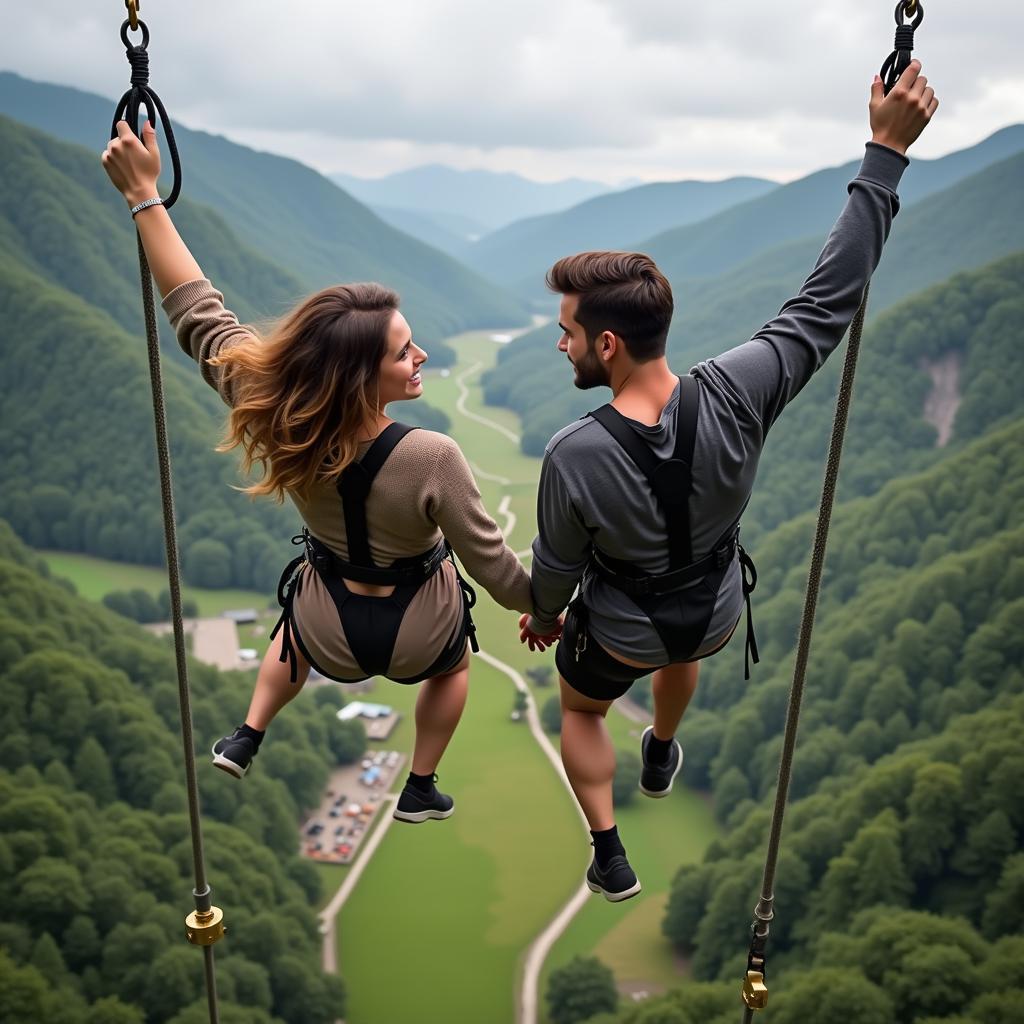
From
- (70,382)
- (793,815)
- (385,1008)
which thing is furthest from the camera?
(70,382)

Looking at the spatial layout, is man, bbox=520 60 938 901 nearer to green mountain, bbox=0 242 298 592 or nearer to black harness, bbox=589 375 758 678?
black harness, bbox=589 375 758 678

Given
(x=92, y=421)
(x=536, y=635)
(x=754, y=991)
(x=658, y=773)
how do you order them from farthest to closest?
(x=92, y=421)
(x=754, y=991)
(x=658, y=773)
(x=536, y=635)

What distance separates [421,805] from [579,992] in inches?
1448

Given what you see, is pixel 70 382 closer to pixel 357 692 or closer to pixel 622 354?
pixel 357 692

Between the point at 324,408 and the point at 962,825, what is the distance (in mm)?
43889

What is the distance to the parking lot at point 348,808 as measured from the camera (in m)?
50.7

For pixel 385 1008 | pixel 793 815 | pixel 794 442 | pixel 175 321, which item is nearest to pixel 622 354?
pixel 175 321

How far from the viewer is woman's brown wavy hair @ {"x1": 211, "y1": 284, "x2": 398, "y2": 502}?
3.98 metres

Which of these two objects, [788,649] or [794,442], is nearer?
[788,649]

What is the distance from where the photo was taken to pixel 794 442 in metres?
90.2

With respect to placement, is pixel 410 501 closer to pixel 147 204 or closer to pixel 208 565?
pixel 147 204

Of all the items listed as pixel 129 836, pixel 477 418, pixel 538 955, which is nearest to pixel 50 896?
pixel 129 836

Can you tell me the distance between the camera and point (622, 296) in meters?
3.77

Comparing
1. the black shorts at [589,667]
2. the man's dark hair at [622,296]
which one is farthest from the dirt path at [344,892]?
the man's dark hair at [622,296]
